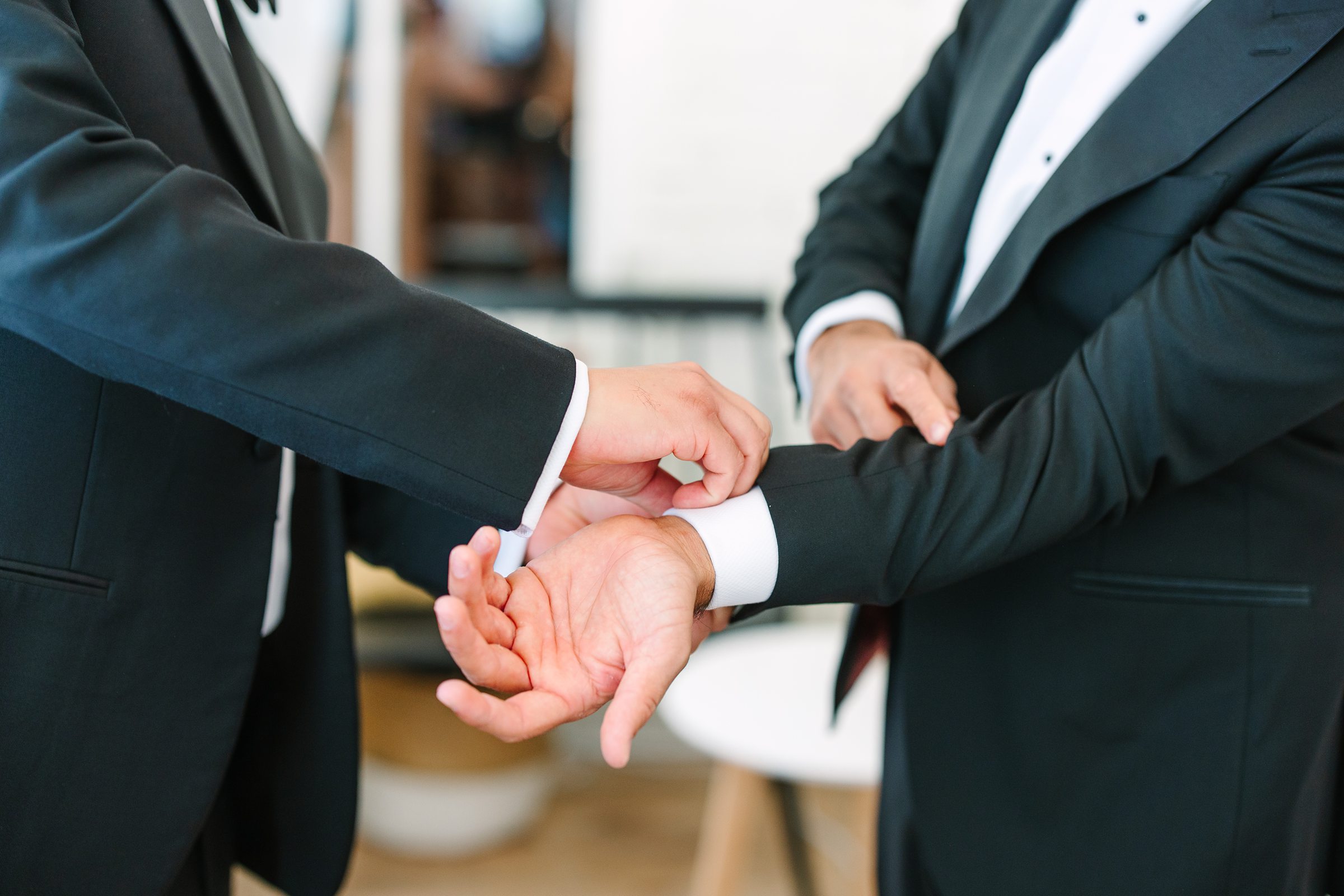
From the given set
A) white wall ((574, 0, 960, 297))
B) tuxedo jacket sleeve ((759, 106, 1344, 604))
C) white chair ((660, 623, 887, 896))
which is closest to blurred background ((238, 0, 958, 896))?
white wall ((574, 0, 960, 297))

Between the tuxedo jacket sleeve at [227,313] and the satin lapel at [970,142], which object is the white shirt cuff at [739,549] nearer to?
the tuxedo jacket sleeve at [227,313]

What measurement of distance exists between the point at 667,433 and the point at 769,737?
1.13 metres

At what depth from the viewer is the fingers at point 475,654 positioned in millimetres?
661

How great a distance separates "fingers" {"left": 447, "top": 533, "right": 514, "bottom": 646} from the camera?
2.25ft

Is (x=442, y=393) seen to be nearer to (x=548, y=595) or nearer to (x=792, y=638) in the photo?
(x=548, y=595)

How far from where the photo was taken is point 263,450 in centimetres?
86

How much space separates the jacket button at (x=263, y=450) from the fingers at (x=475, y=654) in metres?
0.28

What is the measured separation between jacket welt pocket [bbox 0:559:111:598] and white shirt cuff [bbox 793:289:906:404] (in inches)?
27.4

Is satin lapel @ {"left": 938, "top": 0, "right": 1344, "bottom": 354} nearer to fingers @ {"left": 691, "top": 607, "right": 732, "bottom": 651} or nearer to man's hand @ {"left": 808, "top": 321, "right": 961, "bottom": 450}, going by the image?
man's hand @ {"left": 808, "top": 321, "right": 961, "bottom": 450}

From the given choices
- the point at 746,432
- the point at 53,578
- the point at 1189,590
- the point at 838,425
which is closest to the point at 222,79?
the point at 53,578

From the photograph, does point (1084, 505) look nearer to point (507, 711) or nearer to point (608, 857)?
point (507, 711)

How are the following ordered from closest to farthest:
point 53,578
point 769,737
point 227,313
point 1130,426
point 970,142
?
point 227,313, point 53,578, point 1130,426, point 970,142, point 769,737

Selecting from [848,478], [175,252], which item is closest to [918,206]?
[848,478]

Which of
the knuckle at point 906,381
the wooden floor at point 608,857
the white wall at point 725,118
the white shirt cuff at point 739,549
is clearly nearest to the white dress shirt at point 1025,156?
the white shirt cuff at point 739,549
